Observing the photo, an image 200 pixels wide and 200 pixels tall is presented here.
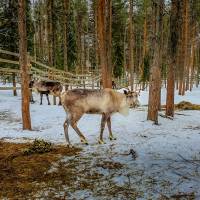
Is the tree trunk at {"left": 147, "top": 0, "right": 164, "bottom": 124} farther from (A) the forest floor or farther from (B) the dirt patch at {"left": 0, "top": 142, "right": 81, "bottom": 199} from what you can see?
(B) the dirt patch at {"left": 0, "top": 142, "right": 81, "bottom": 199}

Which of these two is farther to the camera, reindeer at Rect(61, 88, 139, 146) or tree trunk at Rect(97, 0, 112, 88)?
tree trunk at Rect(97, 0, 112, 88)

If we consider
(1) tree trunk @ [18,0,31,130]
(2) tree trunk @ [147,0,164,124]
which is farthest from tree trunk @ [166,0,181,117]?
(1) tree trunk @ [18,0,31,130]

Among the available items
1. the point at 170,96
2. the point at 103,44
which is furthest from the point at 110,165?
the point at 103,44

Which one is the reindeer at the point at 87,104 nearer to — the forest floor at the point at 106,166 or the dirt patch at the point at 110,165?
the forest floor at the point at 106,166

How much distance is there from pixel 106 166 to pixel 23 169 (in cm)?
165

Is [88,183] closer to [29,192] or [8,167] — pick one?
[29,192]

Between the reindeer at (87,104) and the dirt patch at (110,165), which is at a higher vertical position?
the reindeer at (87,104)

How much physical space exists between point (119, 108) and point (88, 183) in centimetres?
423

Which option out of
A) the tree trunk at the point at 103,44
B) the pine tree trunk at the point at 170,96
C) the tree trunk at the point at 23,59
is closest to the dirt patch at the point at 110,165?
the tree trunk at the point at 23,59

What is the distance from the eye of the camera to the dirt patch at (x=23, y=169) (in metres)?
5.56

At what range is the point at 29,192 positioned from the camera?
5461mm

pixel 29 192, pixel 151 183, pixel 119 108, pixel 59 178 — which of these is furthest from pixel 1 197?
pixel 119 108

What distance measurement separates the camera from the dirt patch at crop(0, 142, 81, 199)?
18.2 feet

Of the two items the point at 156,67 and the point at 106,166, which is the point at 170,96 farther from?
the point at 106,166
